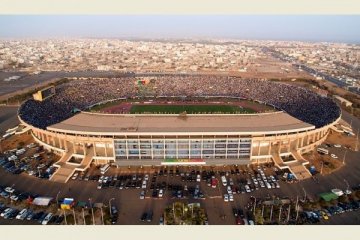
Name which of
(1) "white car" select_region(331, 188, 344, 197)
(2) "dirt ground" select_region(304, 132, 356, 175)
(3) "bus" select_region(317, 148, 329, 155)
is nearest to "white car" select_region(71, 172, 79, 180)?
(1) "white car" select_region(331, 188, 344, 197)

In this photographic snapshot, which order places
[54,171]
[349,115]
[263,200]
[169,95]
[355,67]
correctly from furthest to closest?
1. [355,67]
2. [169,95]
3. [349,115]
4. [54,171]
5. [263,200]

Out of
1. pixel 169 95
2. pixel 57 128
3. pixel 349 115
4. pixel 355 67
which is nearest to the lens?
pixel 57 128

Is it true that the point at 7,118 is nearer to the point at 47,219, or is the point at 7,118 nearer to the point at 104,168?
the point at 104,168

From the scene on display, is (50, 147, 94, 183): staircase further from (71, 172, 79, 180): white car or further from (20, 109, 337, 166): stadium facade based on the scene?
(71, 172, 79, 180): white car

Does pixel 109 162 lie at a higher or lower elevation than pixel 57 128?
lower

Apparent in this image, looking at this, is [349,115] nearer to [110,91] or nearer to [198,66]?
[110,91]

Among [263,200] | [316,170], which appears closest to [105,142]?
[263,200]

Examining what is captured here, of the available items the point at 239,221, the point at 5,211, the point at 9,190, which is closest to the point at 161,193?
the point at 239,221
